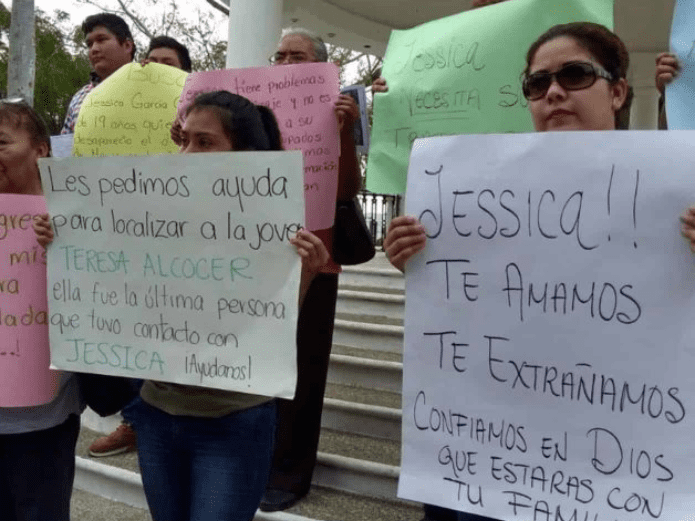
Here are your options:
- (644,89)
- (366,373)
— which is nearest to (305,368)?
(366,373)

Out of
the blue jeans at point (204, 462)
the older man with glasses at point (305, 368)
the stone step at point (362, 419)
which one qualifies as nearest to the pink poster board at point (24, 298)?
the blue jeans at point (204, 462)

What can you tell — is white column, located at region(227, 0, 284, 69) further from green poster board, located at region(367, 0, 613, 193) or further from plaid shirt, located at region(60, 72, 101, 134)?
green poster board, located at region(367, 0, 613, 193)

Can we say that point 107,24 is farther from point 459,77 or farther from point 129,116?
point 459,77

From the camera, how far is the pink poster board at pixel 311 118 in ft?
8.39

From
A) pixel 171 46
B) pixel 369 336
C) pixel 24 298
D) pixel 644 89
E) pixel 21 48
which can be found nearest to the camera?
pixel 24 298

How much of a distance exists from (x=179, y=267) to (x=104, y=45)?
6.91 ft

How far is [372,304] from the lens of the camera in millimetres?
5777

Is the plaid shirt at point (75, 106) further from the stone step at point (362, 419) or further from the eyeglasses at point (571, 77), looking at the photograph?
the eyeglasses at point (571, 77)

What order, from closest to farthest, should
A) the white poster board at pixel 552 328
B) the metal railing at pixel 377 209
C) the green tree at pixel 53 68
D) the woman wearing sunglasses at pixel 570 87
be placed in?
the white poster board at pixel 552 328 < the woman wearing sunglasses at pixel 570 87 < the metal railing at pixel 377 209 < the green tree at pixel 53 68

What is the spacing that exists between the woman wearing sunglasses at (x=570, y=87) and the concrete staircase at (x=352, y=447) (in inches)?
67.5

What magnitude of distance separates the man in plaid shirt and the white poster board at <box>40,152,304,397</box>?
5.81 ft

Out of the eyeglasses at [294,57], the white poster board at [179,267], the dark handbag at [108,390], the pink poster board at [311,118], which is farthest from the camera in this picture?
the eyeglasses at [294,57]

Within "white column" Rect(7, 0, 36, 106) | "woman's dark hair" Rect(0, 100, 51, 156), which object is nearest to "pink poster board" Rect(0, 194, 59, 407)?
"woman's dark hair" Rect(0, 100, 51, 156)

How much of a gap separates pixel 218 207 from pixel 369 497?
190 centimetres
